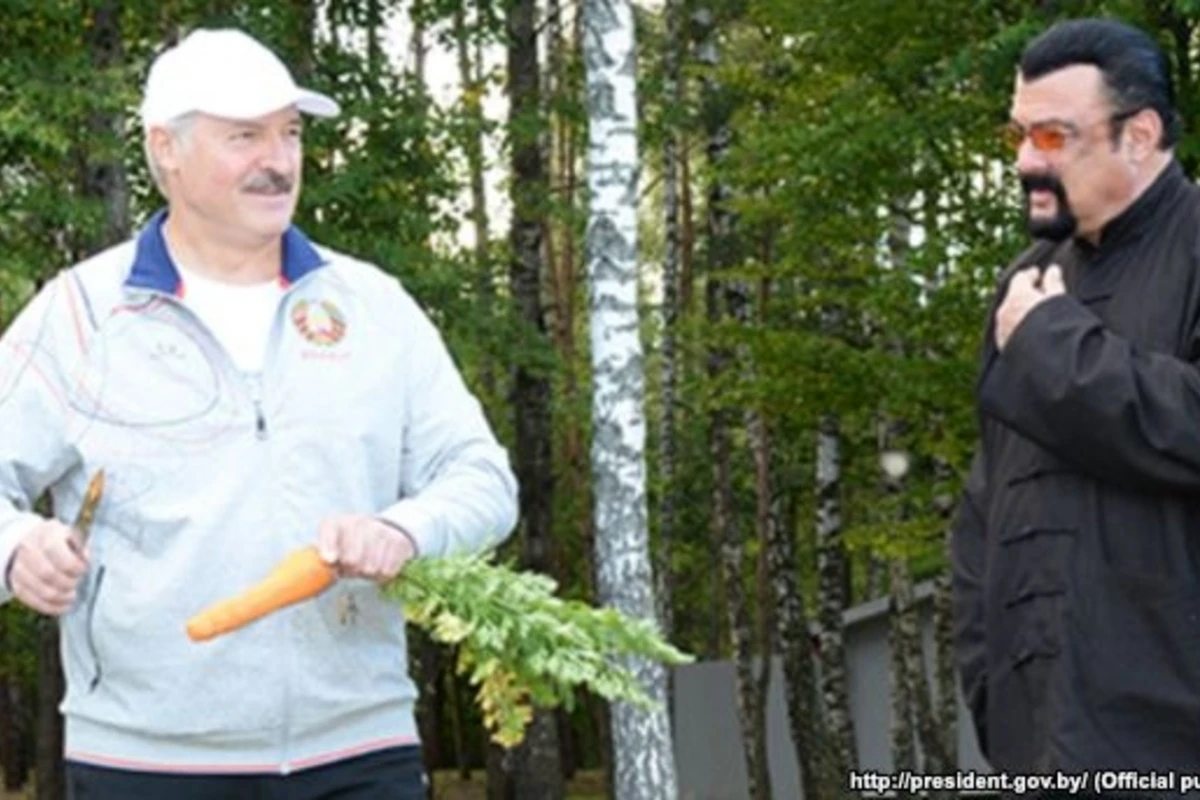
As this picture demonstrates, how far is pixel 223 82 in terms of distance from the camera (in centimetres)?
410

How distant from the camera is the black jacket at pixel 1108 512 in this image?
4.34m

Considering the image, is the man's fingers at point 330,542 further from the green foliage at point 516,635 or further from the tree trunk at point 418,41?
the tree trunk at point 418,41

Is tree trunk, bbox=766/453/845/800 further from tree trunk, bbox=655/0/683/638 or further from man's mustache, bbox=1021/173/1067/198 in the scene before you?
man's mustache, bbox=1021/173/1067/198

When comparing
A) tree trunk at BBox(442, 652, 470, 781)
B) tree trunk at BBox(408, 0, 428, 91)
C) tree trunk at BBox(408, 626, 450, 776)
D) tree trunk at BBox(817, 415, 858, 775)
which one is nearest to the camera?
tree trunk at BBox(408, 0, 428, 91)

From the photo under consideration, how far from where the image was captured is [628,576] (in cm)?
1473

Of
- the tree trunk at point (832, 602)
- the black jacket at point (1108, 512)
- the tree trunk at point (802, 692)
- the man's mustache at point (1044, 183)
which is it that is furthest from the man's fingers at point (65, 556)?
the tree trunk at point (802, 692)

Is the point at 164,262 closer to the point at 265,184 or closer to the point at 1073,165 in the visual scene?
the point at 265,184

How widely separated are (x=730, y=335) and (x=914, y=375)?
243cm

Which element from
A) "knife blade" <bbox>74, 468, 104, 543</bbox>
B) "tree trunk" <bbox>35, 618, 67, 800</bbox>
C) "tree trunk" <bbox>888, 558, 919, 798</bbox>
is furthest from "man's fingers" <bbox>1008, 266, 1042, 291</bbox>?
"tree trunk" <bbox>35, 618, 67, 800</bbox>

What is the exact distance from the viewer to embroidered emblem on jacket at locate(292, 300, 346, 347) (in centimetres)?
408

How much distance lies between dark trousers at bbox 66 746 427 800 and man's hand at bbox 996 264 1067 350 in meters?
1.36

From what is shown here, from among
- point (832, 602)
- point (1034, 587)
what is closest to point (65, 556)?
point (1034, 587)

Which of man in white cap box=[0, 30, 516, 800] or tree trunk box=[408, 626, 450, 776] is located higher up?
tree trunk box=[408, 626, 450, 776]

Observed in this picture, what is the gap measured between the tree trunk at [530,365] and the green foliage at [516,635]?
62.8ft
